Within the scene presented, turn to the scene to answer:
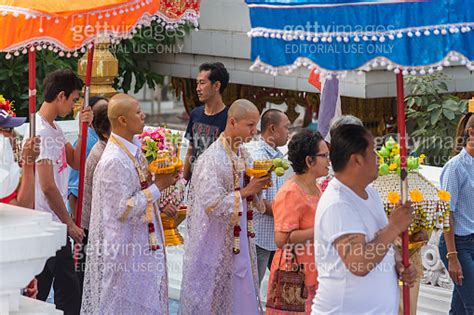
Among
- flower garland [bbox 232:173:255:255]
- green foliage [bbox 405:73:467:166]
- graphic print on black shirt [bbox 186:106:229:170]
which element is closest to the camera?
flower garland [bbox 232:173:255:255]

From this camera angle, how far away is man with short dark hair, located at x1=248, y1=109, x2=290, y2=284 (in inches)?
304

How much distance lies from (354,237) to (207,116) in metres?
3.19

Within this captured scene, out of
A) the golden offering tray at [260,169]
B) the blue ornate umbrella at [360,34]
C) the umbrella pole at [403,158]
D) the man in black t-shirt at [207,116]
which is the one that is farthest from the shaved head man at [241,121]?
the blue ornate umbrella at [360,34]

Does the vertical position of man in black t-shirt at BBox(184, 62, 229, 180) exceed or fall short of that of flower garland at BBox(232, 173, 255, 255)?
it exceeds it

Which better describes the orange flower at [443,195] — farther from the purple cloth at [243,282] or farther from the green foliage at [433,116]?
the green foliage at [433,116]

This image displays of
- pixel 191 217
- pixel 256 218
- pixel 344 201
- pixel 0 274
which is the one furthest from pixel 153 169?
pixel 0 274

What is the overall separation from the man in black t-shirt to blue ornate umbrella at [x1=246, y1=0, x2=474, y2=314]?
2.68 metres

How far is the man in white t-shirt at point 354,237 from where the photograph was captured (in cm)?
527

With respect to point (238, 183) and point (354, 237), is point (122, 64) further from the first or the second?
point (354, 237)

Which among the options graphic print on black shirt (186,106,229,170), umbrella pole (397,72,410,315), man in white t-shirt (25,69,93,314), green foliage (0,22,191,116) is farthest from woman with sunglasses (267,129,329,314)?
green foliage (0,22,191,116)

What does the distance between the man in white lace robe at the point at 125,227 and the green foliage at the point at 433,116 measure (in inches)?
190

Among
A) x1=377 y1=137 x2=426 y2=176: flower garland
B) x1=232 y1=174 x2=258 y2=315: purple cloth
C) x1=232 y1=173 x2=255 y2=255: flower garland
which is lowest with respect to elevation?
x1=232 y1=174 x2=258 y2=315: purple cloth

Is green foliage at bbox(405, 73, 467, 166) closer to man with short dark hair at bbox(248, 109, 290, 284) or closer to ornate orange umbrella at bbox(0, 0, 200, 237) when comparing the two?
man with short dark hair at bbox(248, 109, 290, 284)

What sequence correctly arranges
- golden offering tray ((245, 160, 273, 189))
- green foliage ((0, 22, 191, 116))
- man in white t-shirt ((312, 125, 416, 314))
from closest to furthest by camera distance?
1. man in white t-shirt ((312, 125, 416, 314))
2. golden offering tray ((245, 160, 273, 189))
3. green foliage ((0, 22, 191, 116))
